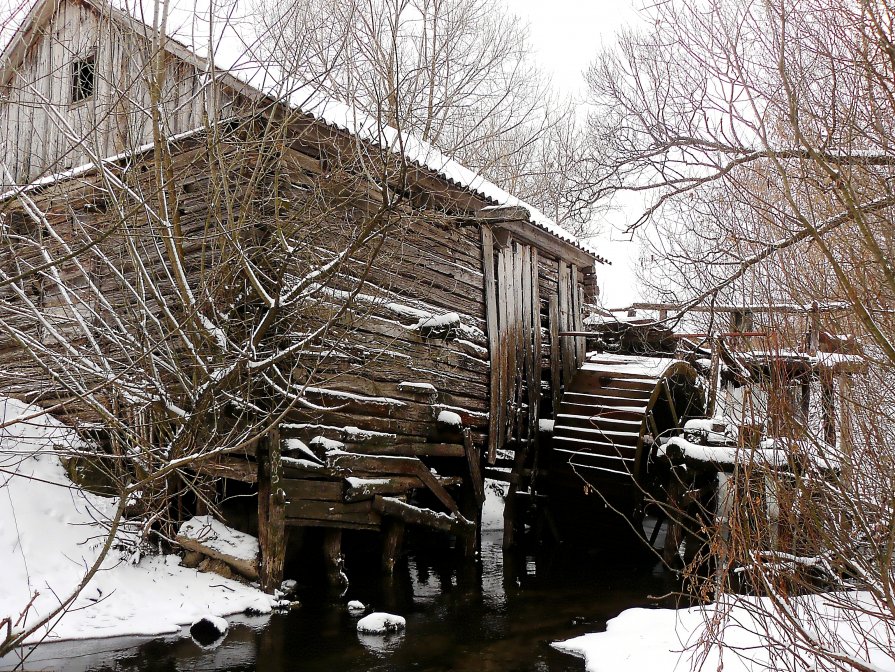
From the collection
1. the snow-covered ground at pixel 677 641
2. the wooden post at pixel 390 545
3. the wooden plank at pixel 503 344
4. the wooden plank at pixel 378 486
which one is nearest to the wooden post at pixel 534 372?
the wooden plank at pixel 503 344

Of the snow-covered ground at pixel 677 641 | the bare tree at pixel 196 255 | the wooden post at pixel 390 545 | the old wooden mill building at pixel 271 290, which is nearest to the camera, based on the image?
the snow-covered ground at pixel 677 641

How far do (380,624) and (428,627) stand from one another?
50 centimetres

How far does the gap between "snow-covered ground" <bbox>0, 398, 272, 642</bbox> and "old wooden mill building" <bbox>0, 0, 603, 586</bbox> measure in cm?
64

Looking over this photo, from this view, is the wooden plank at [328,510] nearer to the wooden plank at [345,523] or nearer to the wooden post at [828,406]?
the wooden plank at [345,523]

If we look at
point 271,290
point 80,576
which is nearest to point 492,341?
point 271,290

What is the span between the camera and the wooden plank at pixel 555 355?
11922mm

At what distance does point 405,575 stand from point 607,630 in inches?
130

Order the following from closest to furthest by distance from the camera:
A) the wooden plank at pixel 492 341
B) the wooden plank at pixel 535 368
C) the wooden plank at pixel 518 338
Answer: the wooden plank at pixel 492 341
the wooden plank at pixel 518 338
the wooden plank at pixel 535 368

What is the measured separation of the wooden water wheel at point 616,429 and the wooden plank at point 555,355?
127mm

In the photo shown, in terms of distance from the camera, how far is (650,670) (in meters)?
5.18

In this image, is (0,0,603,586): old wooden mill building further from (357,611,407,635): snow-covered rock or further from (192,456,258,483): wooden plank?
(357,611,407,635): snow-covered rock

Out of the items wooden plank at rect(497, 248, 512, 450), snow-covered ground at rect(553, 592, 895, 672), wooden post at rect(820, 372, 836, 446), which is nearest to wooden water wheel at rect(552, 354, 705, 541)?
wooden plank at rect(497, 248, 512, 450)

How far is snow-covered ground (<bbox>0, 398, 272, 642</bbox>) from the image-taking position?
6305 millimetres


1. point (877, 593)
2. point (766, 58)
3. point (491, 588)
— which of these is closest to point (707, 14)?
point (766, 58)
